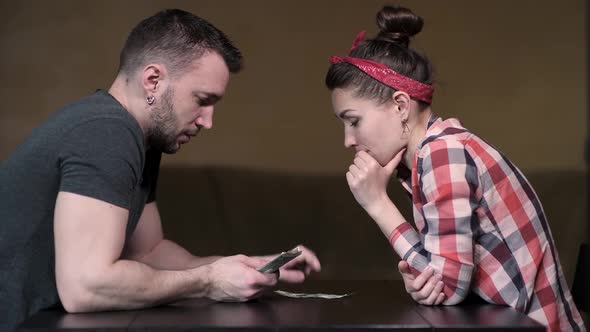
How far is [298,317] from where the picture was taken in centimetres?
150

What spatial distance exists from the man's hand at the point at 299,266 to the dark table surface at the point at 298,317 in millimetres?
78

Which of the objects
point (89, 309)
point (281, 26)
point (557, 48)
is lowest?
point (89, 309)

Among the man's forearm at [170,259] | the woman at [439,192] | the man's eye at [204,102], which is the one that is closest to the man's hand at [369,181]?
the woman at [439,192]

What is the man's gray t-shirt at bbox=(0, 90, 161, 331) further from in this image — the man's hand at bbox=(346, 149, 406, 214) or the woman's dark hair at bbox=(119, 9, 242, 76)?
the man's hand at bbox=(346, 149, 406, 214)

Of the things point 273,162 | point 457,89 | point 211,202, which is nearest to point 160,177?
point 211,202

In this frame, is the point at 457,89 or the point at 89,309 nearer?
the point at 89,309

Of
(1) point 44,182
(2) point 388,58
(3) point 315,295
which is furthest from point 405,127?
(1) point 44,182

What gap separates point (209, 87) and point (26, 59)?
151 cm

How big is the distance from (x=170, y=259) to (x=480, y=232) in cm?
84

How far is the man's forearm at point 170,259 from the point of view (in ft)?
Answer: 6.97

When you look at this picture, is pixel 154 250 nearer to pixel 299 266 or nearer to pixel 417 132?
pixel 299 266

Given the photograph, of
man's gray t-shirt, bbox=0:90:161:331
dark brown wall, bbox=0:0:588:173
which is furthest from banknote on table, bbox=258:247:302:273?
dark brown wall, bbox=0:0:588:173

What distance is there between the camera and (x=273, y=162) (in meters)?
3.19

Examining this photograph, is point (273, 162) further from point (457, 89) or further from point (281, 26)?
point (457, 89)
